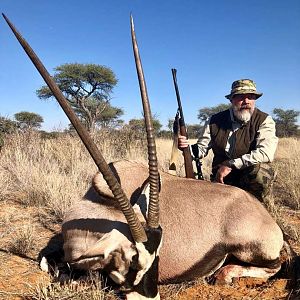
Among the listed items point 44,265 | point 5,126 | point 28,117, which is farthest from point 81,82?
point 44,265

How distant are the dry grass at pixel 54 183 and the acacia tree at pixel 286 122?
22.7 m

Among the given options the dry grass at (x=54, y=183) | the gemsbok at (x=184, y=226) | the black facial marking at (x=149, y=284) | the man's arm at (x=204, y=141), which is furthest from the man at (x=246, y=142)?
the black facial marking at (x=149, y=284)

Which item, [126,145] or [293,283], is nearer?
[293,283]

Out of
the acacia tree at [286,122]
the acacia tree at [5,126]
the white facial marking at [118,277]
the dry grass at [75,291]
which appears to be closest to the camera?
the white facial marking at [118,277]

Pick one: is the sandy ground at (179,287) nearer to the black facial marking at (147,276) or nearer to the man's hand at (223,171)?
the black facial marking at (147,276)

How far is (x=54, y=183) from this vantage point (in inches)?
199

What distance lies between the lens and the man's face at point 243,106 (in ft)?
14.1

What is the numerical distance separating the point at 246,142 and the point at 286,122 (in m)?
29.0

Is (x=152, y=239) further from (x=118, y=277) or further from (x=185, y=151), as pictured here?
(x=185, y=151)

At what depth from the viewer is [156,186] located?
234 cm

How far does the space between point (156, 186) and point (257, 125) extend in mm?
2300

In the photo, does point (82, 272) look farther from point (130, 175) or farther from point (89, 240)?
point (130, 175)

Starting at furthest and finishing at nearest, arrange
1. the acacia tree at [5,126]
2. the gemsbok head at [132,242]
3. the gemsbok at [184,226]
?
1. the acacia tree at [5,126]
2. the gemsbok at [184,226]
3. the gemsbok head at [132,242]

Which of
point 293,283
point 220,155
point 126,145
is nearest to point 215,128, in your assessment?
point 220,155
